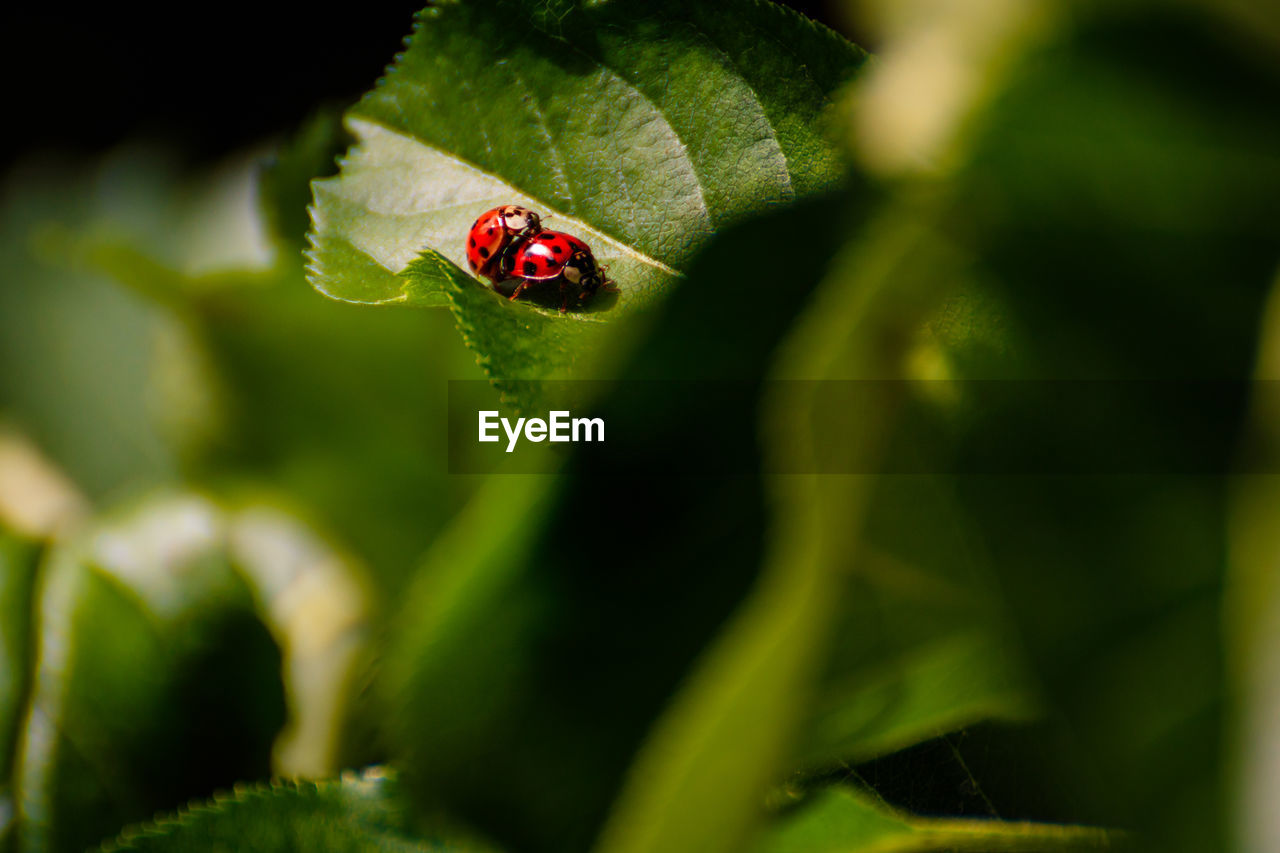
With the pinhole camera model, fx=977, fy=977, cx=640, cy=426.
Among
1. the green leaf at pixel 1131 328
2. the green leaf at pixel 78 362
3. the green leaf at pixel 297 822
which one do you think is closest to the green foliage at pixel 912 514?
the green leaf at pixel 1131 328

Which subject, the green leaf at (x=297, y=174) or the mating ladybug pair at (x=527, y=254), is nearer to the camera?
the mating ladybug pair at (x=527, y=254)

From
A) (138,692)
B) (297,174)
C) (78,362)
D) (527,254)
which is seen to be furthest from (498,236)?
(78,362)

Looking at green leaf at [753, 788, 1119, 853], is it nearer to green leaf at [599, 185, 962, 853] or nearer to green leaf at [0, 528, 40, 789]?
green leaf at [599, 185, 962, 853]

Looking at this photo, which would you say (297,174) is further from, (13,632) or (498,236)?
(13,632)

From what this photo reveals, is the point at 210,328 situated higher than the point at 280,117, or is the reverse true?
the point at 280,117

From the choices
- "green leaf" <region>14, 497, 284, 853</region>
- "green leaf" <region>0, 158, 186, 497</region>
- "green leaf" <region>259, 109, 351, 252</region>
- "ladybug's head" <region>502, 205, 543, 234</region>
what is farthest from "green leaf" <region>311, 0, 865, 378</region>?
"green leaf" <region>0, 158, 186, 497</region>

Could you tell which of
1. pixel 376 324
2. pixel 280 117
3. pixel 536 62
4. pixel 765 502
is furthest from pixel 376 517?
pixel 280 117

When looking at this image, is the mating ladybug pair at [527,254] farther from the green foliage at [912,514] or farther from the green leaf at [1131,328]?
the green leaf at [1131,328]

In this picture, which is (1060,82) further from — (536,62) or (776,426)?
(536,62)
